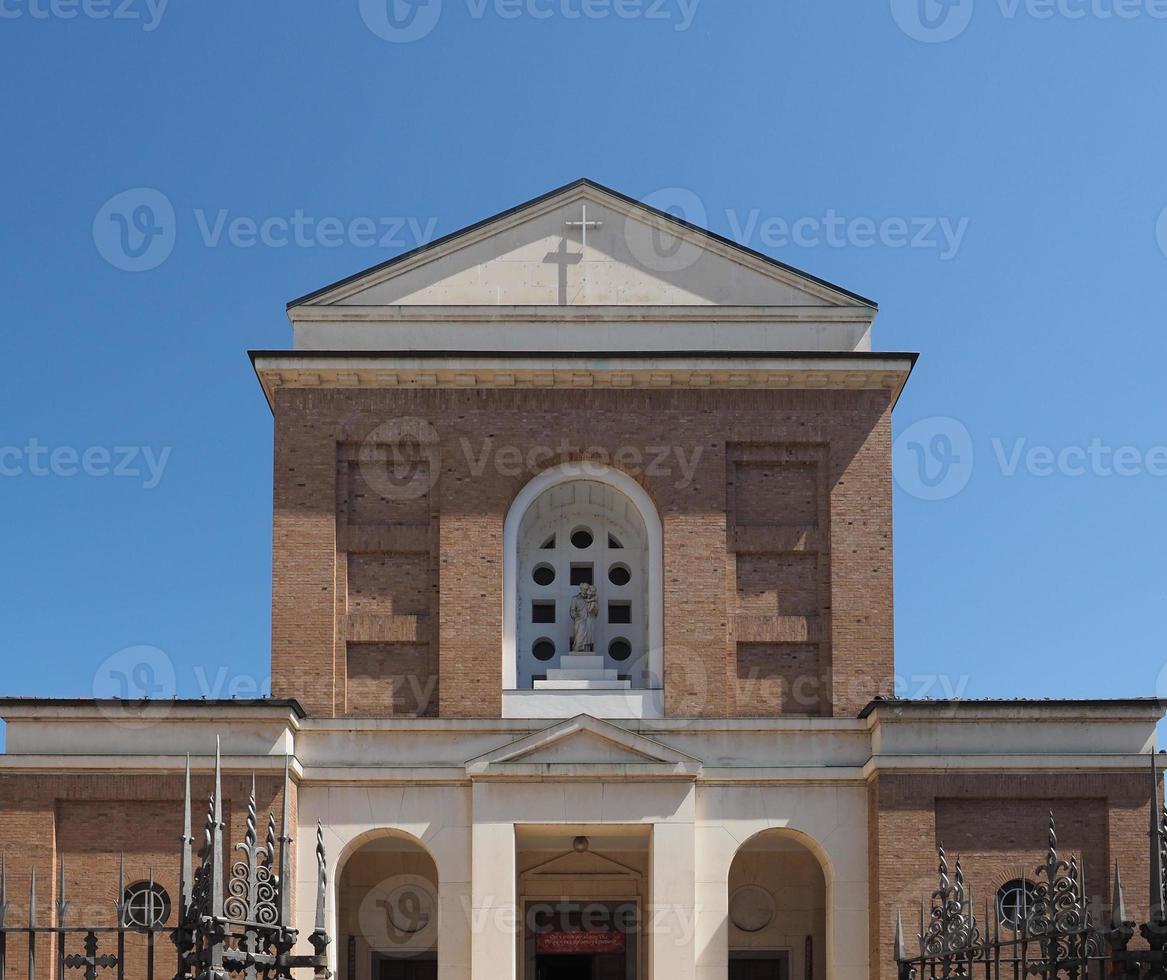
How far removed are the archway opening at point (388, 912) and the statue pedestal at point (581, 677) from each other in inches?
164

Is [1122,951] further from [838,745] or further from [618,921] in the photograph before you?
[618,921]

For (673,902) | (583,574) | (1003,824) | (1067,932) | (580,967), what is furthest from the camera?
(583,574)

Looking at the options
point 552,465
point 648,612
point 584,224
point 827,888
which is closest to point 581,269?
point 584,224

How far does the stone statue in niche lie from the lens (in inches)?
1336

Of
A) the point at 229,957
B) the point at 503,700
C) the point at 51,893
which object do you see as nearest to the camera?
the point at 229,957

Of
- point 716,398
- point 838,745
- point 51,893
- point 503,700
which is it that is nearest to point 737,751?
point 838,745

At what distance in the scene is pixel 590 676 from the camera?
3372 centimetres

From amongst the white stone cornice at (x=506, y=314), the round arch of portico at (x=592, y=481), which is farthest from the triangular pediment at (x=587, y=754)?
the white stone cornice at (x=506, y=314)

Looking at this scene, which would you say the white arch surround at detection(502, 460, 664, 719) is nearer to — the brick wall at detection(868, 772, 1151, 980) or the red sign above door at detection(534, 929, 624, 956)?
the brick wall at detection(868, 772, 1151, 980)

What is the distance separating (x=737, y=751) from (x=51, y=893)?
1242 cm

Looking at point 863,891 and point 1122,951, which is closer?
point 1122,951

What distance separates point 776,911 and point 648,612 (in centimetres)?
651

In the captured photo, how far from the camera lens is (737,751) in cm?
3262

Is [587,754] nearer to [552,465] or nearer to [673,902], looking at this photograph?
[673,902]
